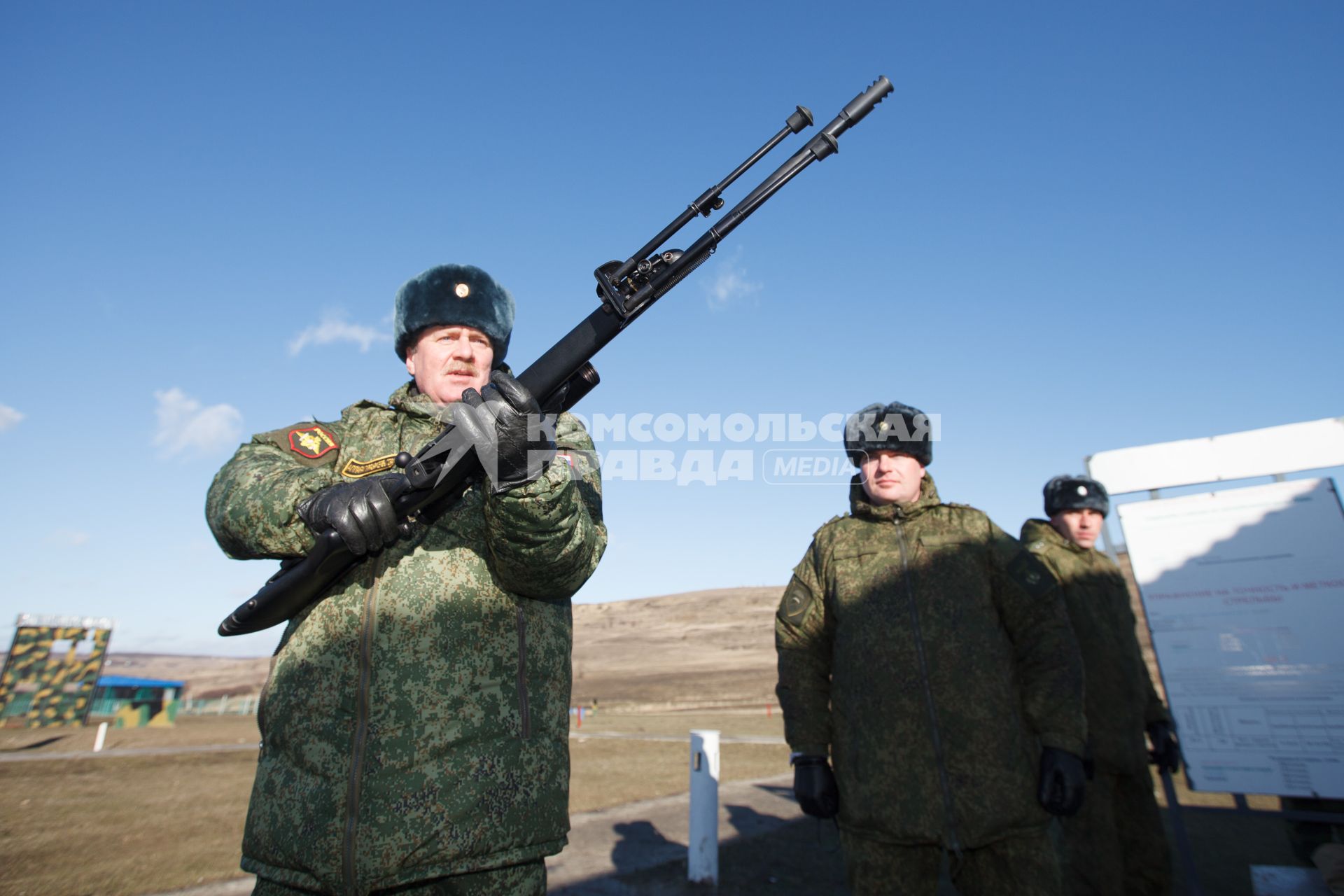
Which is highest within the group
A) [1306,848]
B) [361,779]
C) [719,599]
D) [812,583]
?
[719,599]

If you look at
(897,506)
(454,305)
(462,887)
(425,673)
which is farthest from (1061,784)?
(454,305)

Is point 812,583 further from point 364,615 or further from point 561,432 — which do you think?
point 364,615

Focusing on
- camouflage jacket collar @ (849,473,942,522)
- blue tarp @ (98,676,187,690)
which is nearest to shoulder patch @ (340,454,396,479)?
camouflage jacket collar @ (849,473,942,522)

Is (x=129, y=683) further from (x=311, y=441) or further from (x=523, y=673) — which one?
(x=523, y=673)

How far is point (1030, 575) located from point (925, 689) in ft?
2.51

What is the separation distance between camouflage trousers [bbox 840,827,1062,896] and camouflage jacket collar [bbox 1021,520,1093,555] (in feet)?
10.2

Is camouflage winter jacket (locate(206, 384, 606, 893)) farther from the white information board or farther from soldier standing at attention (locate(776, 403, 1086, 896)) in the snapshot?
the white information board

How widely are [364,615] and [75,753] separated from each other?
1529cm

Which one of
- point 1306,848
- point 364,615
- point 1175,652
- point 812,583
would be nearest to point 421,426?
point 364,615

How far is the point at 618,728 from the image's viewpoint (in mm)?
18297

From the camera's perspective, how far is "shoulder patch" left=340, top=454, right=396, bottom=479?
7.66ft

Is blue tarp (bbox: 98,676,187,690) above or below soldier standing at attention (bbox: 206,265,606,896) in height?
above

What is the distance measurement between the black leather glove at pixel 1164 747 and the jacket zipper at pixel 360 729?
20.0ft

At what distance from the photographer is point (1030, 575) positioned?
11.0 ft
